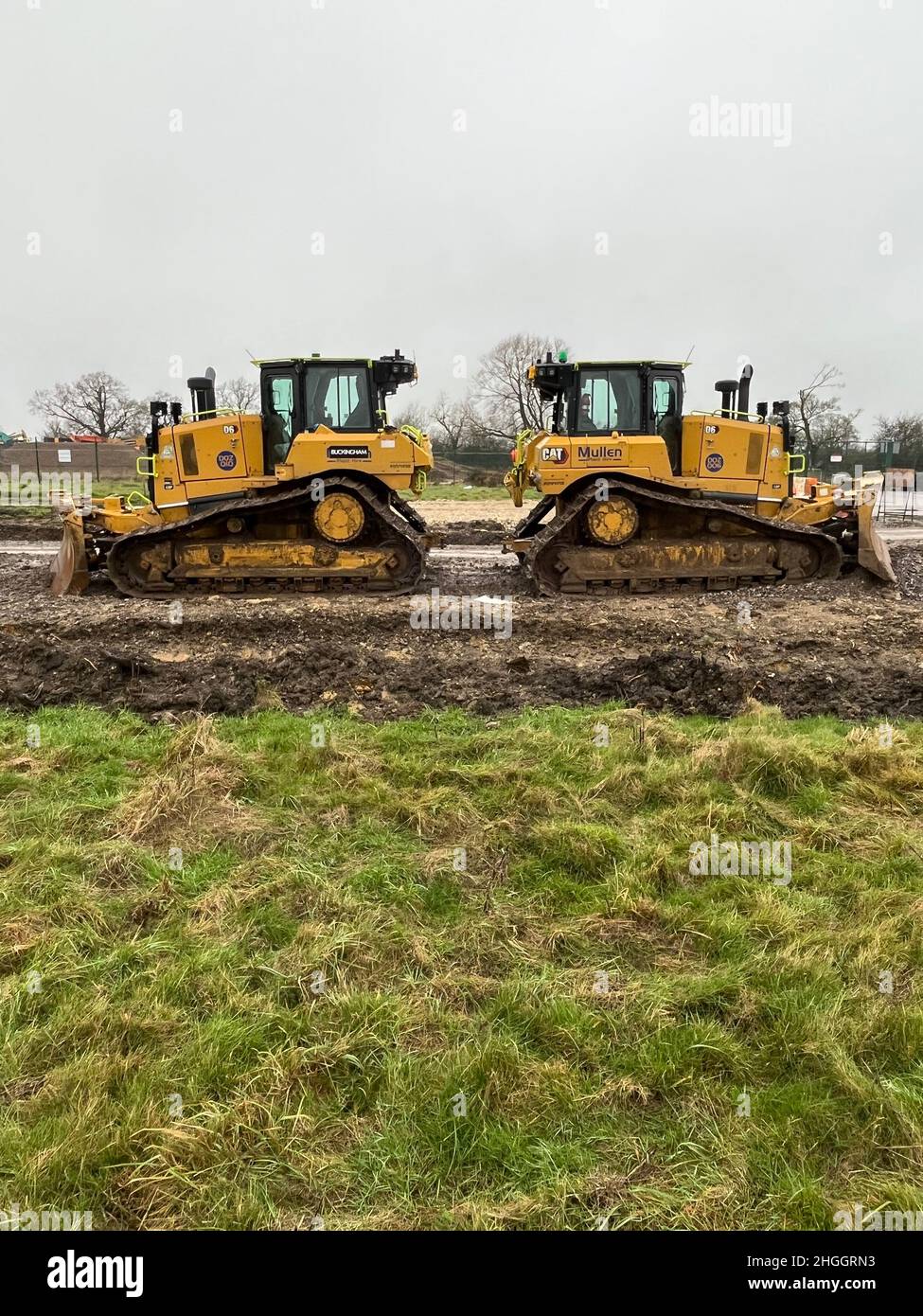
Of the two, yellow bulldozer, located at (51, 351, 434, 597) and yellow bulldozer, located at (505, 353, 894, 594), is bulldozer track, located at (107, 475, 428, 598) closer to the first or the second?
yellow bulldozer, located at (51, 351, 434, 597)

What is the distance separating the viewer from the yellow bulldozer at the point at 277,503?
1127 cm

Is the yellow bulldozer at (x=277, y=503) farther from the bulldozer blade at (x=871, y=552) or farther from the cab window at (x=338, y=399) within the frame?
the bulldozer blade at (x=871, y=552)

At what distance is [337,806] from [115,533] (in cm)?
891

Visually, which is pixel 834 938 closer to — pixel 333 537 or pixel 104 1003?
pixel 104 1003

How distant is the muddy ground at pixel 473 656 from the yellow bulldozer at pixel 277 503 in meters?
1.13

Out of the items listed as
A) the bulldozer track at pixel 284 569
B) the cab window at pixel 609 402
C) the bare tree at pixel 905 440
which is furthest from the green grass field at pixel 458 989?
the bare tree at pixel 905 440

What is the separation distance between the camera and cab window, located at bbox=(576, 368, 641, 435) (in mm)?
11695

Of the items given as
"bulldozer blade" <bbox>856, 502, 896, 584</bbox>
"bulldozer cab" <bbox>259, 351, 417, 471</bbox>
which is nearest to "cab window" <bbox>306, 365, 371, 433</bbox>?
"bulldozer cab" <bbox>259, 351, 417, 471</bbox>

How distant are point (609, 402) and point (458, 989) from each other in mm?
10328

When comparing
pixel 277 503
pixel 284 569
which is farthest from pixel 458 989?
pixel 277 503

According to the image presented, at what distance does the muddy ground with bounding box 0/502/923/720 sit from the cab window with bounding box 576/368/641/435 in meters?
3.05

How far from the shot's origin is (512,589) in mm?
11758

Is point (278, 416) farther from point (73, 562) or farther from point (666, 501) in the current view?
point (666, 501)

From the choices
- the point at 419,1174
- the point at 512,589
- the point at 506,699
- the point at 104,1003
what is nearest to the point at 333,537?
the point at 512,589
